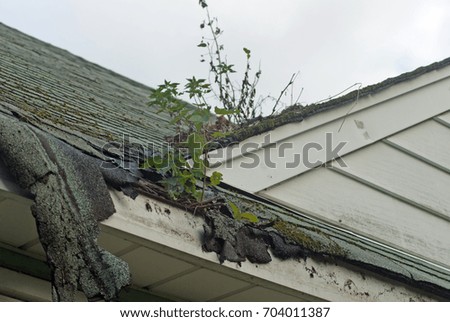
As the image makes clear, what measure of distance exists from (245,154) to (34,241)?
144 cm

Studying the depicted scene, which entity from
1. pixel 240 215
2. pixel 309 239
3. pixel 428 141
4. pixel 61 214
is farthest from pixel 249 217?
pixel 428 141

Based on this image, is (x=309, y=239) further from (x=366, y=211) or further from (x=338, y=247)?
(x=366, y=211)

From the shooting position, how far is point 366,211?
16.4 feet

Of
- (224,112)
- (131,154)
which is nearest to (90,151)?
(131,154)

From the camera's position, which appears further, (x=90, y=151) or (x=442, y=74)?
(x=442, y=74)

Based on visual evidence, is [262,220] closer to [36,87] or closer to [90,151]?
[90,151]

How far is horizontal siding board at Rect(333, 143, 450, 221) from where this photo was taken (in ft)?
17.0

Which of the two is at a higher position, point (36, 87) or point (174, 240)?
point (36, 87)

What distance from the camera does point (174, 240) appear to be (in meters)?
3.34

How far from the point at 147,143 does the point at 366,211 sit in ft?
4.78

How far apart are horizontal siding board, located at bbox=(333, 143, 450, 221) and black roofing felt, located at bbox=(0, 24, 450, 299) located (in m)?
0.39

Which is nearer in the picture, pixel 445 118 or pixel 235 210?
pixel 235 210
